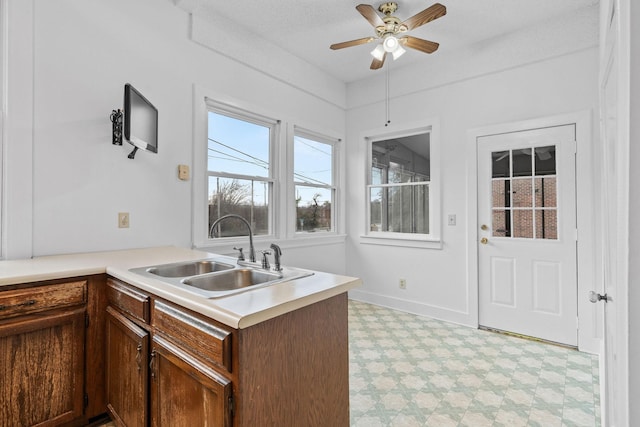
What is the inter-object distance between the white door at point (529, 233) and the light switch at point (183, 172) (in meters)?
2.76

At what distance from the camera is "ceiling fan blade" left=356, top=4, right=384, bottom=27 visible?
224cm

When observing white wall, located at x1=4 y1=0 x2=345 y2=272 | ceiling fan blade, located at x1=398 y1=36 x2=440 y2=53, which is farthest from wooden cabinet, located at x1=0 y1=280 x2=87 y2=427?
ceiling fan blade, located at x1=398 y1=36 x2=440 y2=53

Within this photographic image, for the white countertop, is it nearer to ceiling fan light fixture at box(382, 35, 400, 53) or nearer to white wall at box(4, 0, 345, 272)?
white wall at box(4, 0, 345, 272)

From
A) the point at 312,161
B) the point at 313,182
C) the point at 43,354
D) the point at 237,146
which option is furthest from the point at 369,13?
the point at 43,354

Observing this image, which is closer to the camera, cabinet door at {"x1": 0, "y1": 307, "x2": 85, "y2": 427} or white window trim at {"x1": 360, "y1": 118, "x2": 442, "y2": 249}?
cabinet door at {"x1": 0, "y1": 307, "x2": 85, "y2": 427}

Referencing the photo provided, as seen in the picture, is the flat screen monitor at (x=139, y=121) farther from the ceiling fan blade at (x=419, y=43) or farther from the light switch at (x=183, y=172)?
the ceiling fan blade at (x=419, y=43)

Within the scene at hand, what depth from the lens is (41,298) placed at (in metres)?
1.53

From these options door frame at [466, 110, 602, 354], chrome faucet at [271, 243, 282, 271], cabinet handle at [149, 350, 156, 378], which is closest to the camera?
cabinet handle at [149, 350, 156, 378]

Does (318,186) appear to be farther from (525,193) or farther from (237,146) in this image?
(525,193)

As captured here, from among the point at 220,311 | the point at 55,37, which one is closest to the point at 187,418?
the point at 220,311

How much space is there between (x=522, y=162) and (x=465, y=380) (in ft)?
6.63

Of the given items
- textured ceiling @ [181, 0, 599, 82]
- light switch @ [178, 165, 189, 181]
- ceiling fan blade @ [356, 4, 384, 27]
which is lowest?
light switch @ [178, 165, 189, 181]

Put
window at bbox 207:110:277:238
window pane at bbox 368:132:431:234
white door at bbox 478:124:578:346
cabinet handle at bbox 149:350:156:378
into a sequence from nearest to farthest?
cabinet handle at bbox 149:350:156:378
white door at bbox 478:124:578:346
window at bbox 207:110:277:238
window pane at bbox 368:132:431:234

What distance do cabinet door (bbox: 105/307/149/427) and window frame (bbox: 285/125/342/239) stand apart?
2023mm
